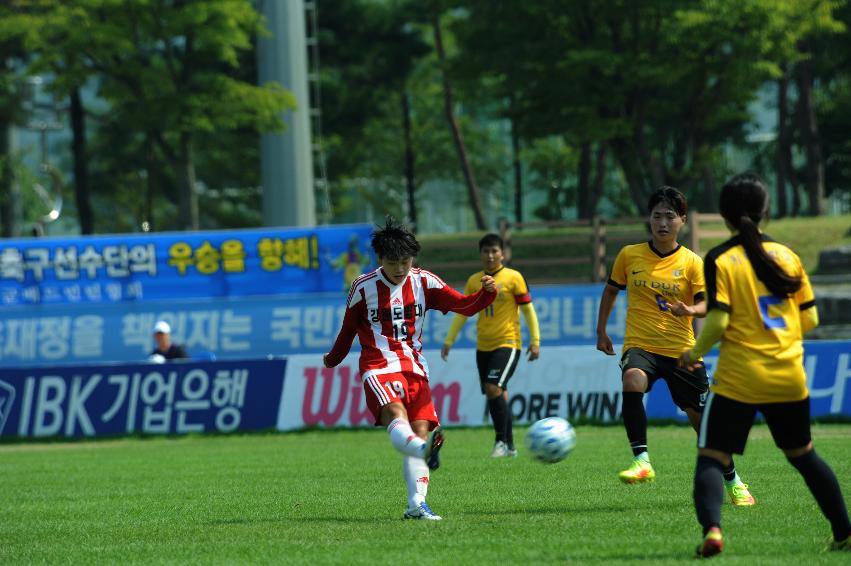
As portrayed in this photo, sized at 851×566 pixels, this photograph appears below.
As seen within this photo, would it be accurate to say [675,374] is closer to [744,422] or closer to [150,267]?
[744,422]

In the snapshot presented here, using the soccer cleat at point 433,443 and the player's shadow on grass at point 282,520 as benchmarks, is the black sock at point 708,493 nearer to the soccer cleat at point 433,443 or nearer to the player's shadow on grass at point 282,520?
the soccer cleat at point 433,443

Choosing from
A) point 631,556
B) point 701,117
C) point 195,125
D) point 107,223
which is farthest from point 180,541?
point 107,223

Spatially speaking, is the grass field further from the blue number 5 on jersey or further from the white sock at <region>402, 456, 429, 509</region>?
the blue number 5 on jersey

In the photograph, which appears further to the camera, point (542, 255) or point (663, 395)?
point (542, 255)

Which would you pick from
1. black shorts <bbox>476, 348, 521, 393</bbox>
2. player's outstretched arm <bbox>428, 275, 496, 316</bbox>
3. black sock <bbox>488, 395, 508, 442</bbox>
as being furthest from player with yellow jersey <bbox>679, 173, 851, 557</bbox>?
black shorts <bbox>476, 348, 521, 393</bbox>

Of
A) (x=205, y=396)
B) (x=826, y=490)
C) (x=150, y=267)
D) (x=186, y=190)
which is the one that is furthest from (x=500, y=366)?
(x=186, y=190)

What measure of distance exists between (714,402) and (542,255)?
3002cm

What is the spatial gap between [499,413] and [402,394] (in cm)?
553

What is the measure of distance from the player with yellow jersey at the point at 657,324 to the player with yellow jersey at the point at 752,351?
276 cm

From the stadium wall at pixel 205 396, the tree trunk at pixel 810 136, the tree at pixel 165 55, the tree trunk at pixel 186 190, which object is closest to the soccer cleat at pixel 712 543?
the stadium wall at pixel 205 396

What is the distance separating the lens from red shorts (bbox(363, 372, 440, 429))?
29.1ft

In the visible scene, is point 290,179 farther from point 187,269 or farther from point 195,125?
point 187,269

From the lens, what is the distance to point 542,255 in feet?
121

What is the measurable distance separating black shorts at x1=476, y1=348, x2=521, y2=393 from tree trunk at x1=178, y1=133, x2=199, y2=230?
79.4 feet
